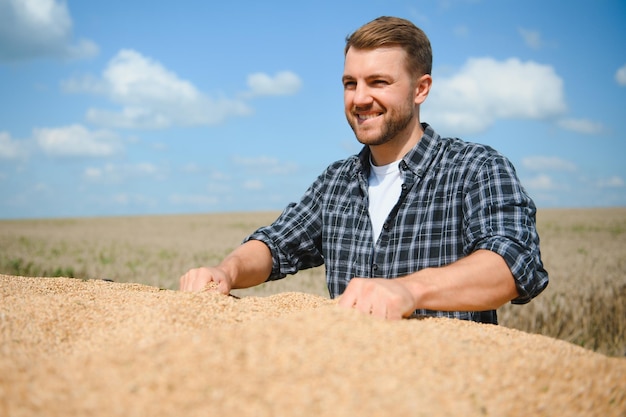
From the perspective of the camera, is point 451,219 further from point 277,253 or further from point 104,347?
point 104,347

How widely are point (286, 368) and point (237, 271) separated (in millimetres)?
1734

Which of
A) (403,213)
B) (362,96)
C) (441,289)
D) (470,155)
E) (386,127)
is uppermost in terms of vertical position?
(362,96)

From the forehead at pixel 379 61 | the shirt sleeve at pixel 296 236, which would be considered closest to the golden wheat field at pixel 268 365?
the shirt sleeve at pixel 296 236

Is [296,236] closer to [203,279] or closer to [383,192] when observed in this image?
[383,192]

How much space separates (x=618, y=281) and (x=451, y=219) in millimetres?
7621

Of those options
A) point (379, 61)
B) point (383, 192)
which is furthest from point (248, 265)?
point (379, 61)

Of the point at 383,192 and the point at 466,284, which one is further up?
the point at 383,192

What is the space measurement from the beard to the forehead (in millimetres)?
203

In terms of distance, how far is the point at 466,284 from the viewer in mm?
2178

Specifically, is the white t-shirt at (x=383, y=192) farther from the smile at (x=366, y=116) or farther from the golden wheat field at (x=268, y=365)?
the golden wheat field at (x=268, y=365)

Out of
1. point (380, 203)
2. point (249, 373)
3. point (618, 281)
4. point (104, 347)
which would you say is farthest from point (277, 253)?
point (618, 281)

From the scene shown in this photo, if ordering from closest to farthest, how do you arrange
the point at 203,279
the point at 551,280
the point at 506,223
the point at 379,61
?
the point at 506,223 < the point at 203,279 < the point at 379,61 < the point at 551,280

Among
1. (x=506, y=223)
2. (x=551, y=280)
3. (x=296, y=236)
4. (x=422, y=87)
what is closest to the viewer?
(x=506, y=223)

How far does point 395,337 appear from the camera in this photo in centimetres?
156
